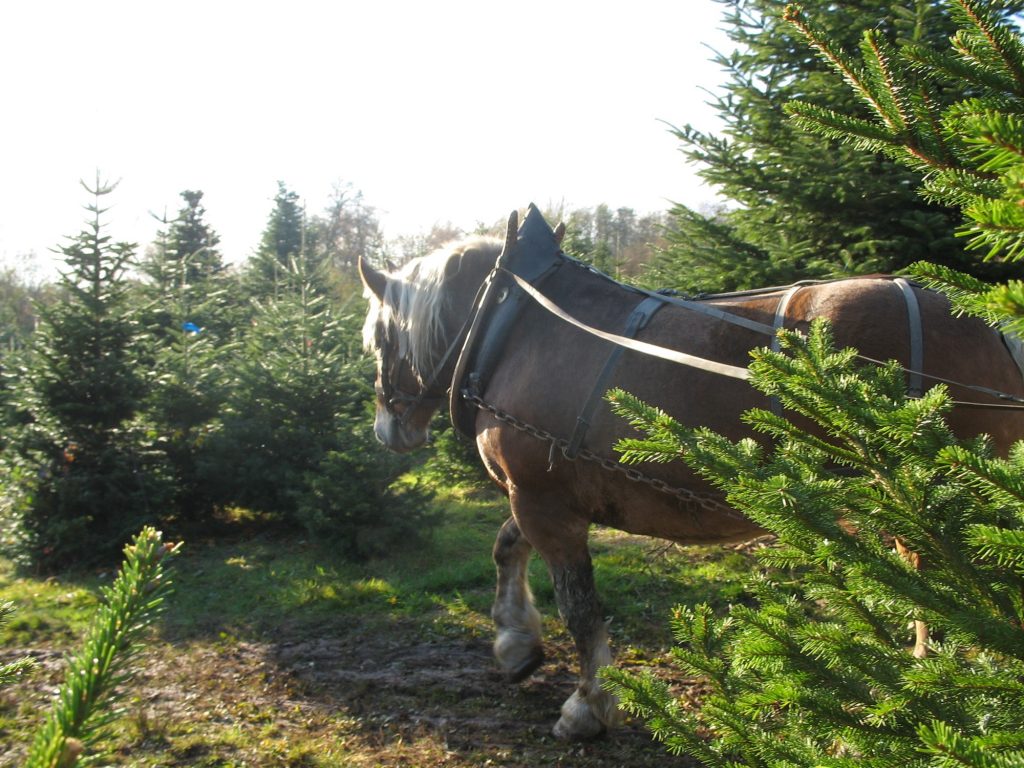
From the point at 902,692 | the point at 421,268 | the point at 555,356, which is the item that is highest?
the point at 421,268

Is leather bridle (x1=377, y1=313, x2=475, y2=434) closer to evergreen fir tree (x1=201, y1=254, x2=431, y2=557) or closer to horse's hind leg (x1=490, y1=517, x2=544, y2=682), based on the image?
horse's hind leg (x1=490, y1=517, x2=544, y2=682)

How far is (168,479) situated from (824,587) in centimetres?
695

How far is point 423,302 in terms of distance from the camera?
12.4 feet

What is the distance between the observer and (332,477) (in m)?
6.71

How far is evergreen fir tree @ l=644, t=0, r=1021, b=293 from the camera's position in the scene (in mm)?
4766

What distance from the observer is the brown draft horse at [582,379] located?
2545mm

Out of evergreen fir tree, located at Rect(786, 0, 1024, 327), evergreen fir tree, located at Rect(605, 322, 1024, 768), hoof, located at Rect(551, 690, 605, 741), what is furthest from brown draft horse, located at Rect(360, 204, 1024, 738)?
evergreen fir tree, located at Rect(786, 0, 1024, 327)

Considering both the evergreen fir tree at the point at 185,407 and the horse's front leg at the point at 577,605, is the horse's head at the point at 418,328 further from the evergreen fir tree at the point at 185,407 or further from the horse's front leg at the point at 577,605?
the evergreen fir tree at the point at 185,407

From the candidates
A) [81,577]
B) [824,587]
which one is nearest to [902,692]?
[824,587]

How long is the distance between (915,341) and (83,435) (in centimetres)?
696

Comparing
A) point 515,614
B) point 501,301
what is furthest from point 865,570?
point 515,614

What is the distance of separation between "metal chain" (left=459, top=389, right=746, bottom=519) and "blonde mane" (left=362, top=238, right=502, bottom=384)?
2.34 feet

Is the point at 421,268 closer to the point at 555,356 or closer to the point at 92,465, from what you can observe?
the point at 555,356

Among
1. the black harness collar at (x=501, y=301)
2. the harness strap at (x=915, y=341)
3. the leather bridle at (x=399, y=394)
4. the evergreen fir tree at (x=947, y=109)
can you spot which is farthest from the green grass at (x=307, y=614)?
the evergreen fir tree at (x=947, y=109)
